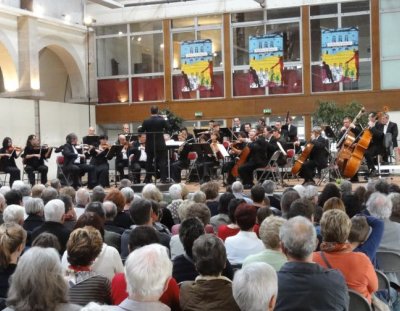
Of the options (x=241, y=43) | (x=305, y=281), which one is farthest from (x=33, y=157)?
(x=305, y=281)

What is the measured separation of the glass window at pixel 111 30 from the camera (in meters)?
20.4

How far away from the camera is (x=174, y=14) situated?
19406 millimetres

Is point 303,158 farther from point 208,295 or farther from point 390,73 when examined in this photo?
point 208,295

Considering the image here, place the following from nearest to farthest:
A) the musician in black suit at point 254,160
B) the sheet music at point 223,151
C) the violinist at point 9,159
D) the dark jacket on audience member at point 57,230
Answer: the dark jacket on audience member at point 57,230 → the musician in black suit at point 254,160 → the sheet music at point 223,151 → the violinist at point 9,159

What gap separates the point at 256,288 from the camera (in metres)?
2.56

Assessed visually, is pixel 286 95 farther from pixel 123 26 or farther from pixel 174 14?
pixel 123 26

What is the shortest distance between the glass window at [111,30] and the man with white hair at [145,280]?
18.4m

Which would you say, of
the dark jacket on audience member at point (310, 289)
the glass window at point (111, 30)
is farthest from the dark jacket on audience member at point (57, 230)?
the glass window at point (111, 30)

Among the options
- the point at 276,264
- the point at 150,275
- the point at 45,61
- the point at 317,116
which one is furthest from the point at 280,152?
the point at 45,61

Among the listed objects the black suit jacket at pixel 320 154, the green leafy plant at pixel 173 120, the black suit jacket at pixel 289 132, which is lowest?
the black suit jacket at pixel 320 154

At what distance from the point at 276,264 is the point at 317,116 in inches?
527

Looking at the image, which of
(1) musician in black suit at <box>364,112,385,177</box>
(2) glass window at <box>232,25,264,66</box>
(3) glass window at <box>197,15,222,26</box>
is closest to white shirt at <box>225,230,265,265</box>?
(1) musician in black suit at <box>364,112,385,177</box>

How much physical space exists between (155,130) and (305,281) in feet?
27.2

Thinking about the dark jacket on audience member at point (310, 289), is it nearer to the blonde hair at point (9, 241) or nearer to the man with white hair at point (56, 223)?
the blonde hair at point (9, 241)
